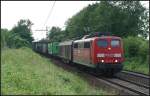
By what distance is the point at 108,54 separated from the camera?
29.3 meters

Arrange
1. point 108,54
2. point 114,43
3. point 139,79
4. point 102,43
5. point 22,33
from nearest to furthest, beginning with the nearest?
point 139,79 < point 108,54 < point 102,43 < point 114,43 < point 22,33

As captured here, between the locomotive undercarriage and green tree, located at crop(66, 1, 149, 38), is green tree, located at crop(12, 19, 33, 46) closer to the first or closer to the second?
green tree, located at crop(66, 1, 149, 38)

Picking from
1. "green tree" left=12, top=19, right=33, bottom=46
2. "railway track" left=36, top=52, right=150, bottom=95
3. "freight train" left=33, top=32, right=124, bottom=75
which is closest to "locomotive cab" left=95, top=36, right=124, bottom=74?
"freight train" left=33, top=32, right=124, bottom=75

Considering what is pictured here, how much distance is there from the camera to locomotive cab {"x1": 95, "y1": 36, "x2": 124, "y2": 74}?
94.7 feet

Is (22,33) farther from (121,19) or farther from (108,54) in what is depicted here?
(108,54)

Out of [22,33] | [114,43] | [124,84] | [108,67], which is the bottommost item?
[124,84]

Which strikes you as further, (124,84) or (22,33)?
(22,33)

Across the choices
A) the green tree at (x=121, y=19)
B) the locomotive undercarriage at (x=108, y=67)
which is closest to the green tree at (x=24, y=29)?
the green tree at (x=121, y=19)

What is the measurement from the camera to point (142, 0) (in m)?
65.5

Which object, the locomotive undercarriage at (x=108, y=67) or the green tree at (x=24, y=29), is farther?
the green tree at (x=24, y=29)

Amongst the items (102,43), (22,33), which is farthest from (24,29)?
(102,43)

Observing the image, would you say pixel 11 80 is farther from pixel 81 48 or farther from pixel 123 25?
pixel 123 25

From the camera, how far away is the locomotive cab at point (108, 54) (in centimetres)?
2888

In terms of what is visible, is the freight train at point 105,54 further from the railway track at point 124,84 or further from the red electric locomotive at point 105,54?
the railway track at point 124,84
